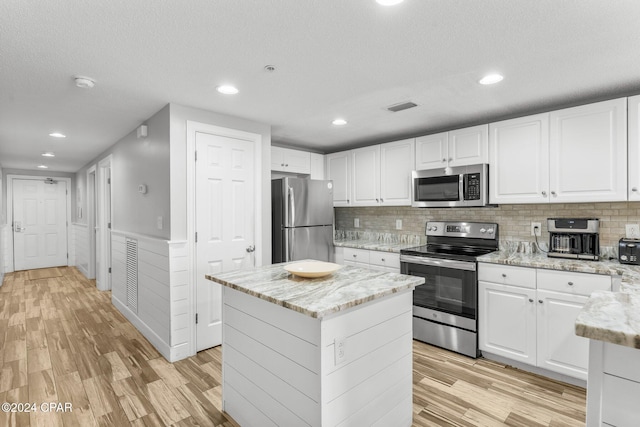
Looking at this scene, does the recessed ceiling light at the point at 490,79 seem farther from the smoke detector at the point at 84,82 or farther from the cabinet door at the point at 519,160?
the smoke detector at the point at 84,82

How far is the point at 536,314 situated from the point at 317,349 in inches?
81.2

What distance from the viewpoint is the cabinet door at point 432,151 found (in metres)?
3.50

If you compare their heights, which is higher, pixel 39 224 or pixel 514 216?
pixel 514 216

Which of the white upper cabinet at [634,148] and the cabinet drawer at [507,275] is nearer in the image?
the white upper cabinet at [634,148]

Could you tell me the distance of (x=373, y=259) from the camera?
3791 millimetres

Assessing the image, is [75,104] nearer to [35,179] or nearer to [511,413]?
[511,413]

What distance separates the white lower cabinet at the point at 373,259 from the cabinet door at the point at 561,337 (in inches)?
53.5

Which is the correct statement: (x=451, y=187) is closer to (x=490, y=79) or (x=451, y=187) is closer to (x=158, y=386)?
(x=490, y=79)

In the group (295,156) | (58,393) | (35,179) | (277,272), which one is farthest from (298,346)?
(35,179)

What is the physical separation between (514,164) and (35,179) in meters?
9.17

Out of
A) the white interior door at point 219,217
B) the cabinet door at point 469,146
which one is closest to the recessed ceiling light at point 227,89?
the white interior door at point 219,217

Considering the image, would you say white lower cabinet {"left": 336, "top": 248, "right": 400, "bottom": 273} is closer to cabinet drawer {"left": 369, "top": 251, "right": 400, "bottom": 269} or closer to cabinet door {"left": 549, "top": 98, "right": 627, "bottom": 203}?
cabinet drawer {"left": 369, "top": 251, "right": 400, "bottom": 269}

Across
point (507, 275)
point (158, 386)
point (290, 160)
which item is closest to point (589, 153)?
point (507, 275)

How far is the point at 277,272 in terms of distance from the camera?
224 cm
